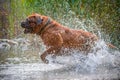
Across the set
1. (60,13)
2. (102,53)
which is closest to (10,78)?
(102,53)

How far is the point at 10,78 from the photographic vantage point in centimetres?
718

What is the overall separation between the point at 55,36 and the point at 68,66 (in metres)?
0.72

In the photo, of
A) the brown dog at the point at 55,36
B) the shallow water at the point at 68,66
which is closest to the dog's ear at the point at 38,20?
the brown dog at the point at 55,36

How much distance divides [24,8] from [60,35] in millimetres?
8009

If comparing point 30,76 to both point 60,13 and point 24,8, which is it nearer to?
point 60,13

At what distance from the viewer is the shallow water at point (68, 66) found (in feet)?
23.8

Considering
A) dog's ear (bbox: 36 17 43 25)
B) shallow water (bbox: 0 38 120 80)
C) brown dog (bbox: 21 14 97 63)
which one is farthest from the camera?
dog's ear (bbox: 36 17 43 25)

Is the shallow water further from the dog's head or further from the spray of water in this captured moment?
the dog's head

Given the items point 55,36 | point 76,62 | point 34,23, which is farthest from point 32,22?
point 76,62

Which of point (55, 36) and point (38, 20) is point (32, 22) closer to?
point (38, 20)

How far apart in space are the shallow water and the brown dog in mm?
131

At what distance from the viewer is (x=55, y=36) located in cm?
880

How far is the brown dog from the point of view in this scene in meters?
8.78

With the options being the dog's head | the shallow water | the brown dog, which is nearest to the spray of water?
the shallow water
